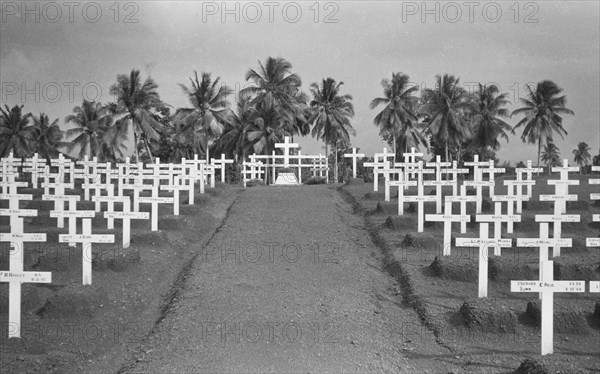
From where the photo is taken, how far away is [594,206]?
66.2ft

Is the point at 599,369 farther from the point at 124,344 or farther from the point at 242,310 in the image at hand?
the point at 124,344

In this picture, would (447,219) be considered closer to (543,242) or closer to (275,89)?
(543,242)

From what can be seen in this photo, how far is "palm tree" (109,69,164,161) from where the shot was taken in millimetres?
41906

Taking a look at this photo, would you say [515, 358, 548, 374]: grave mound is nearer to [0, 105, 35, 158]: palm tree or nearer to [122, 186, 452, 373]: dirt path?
[122, 186, 452, 373]: dirt path

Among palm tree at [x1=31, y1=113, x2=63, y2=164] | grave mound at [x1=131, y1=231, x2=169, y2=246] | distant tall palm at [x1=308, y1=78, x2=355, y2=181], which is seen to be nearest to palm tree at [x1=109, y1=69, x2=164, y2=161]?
distant tall palm at [x1=308, y1=78, x2=355, y2=181]

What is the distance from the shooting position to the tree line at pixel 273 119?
4241cm

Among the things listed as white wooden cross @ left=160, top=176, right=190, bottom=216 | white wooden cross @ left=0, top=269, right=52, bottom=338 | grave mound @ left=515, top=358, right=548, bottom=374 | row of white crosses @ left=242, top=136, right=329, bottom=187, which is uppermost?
row of white crosses @ left=242, top=136, right=329, bottom=187

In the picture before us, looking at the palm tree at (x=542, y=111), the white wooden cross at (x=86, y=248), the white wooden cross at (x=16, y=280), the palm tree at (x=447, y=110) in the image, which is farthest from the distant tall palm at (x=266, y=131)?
the white wooden cross at (x=16, y=280)

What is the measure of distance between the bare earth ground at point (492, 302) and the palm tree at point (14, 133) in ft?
142

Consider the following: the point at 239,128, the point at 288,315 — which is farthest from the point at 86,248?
the point at 239,128

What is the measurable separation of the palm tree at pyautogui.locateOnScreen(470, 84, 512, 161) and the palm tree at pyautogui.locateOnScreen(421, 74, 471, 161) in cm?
147

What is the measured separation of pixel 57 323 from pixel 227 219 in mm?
9143

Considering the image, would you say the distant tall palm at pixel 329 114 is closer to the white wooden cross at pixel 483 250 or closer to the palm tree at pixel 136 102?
the palm tree at pixel 136 102

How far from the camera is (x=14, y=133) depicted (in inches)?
2023
